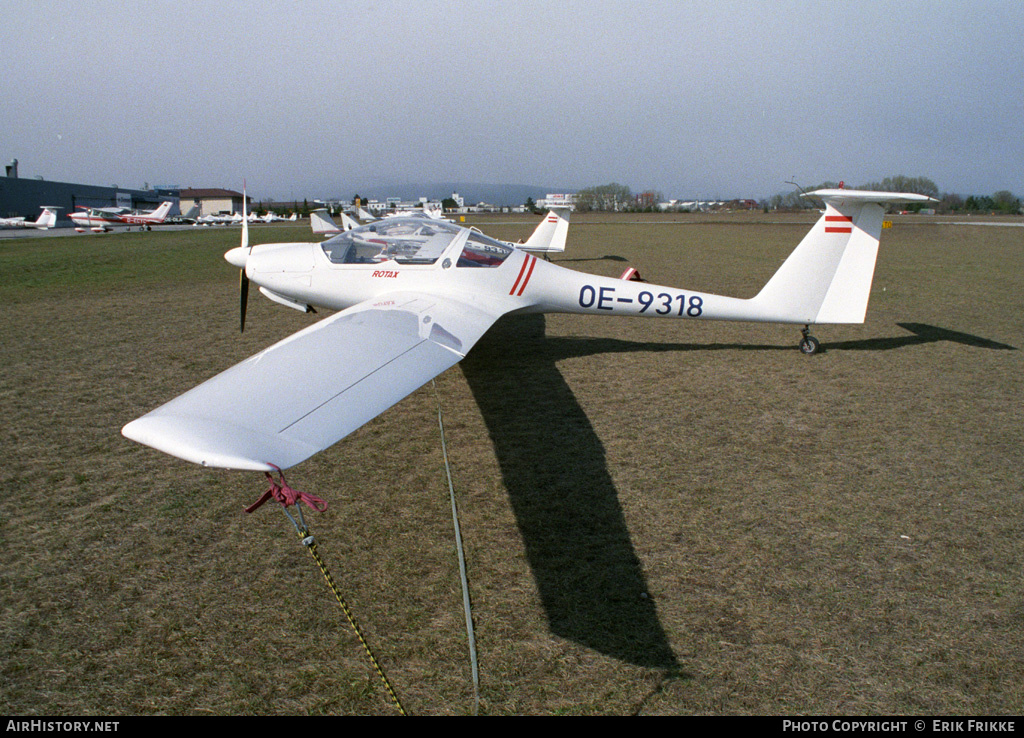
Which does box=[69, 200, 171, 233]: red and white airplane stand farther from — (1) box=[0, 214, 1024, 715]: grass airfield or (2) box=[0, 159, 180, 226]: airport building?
(1) box=[0, 214, 1024, 715]: grass airfield

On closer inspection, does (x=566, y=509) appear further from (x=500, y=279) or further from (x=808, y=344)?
(x=808, y=344)

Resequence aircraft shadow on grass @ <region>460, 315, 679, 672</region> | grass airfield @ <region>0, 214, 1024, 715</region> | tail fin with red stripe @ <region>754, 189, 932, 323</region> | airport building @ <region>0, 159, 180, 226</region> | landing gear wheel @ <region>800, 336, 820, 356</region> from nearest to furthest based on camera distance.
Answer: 1. grass airfield @ <region>0, 214, 1024, 715</region>
2. aircraft shadow on grass @ <region>460, 315, 679, 672</region>
3. tail fin with red stripe @ <region>754, 189, 932, 323</region>
4. landing gear wheel @ <region>800, 336, 820, 356</region>
5. airport building @ <region>0, 159, 180, 226</region>

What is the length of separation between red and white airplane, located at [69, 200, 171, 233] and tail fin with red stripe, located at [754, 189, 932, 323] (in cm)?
5965

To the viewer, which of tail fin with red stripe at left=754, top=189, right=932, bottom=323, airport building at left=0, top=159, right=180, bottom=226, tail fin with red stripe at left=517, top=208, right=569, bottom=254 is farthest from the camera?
airport building at left=0, top=159, right=180, bottom=226

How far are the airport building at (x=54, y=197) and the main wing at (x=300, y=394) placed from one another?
8089 centimetres

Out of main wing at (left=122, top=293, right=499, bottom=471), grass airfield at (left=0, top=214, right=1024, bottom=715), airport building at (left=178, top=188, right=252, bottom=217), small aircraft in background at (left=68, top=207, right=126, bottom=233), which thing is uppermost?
airport building at (left=178, top=188, right=252, bottom=217)

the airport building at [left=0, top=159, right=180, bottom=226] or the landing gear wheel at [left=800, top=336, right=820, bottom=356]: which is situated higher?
the airport building at [left=0, top=159, right=180, bottom=226]

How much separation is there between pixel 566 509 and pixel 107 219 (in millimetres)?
67814

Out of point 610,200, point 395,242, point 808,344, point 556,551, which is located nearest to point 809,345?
point 808,344

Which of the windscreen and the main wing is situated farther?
the windscreen

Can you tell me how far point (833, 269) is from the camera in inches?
314

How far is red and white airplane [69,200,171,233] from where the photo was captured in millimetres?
53406

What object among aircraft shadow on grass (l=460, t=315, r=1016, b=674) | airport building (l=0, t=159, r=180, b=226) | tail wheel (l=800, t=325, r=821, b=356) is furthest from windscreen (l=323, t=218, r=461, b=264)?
airport building (l=0, t=159, r=180, b=226)
